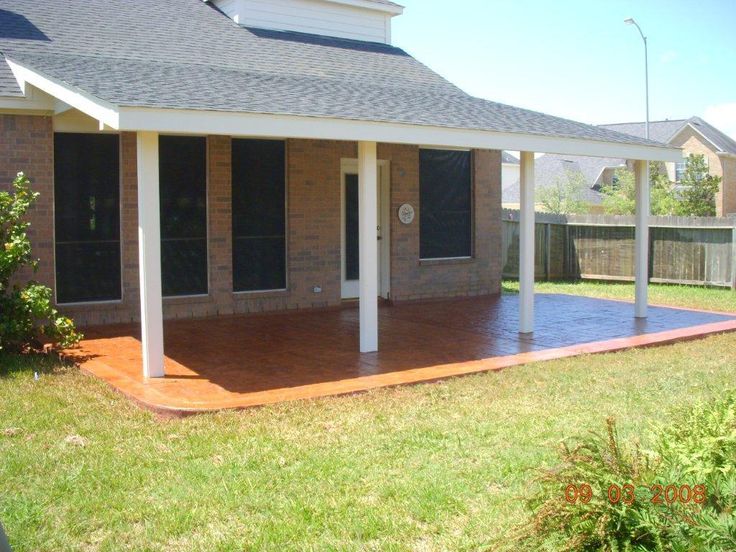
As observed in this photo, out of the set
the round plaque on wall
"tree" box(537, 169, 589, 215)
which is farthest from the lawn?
"tree" box(537, 169, 589, 215)

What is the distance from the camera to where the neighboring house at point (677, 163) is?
135 feet

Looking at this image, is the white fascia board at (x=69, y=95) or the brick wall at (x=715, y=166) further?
the brick wall at (x=715, y=166)

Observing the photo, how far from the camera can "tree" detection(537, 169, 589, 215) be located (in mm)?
41625

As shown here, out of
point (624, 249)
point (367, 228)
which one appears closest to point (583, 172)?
point (624, 249)

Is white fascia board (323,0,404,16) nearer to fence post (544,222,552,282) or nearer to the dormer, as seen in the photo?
the dormer

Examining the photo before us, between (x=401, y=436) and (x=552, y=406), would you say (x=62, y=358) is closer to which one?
(x=401, y=436)

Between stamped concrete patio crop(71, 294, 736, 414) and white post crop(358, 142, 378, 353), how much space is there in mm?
550

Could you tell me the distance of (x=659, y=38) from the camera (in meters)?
33.6

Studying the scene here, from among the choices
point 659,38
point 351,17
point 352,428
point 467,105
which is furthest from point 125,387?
point 659,38

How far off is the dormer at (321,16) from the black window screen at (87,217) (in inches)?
184

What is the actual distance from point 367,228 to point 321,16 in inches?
294

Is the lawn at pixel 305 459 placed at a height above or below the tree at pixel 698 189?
below

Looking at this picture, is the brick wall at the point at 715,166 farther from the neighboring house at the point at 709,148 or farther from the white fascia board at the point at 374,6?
the white fascia board at the point at 374,6

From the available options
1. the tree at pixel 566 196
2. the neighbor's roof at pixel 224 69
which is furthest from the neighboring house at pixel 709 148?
the neighbor's roof at pixel 224 69
